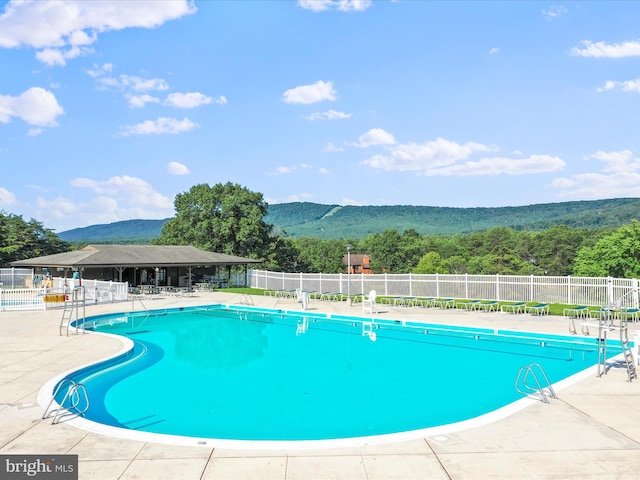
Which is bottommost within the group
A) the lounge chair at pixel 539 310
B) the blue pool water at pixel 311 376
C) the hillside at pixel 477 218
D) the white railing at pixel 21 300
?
the blue pool water at pixel 311 376

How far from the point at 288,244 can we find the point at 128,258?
25210mm

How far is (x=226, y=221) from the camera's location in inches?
1827

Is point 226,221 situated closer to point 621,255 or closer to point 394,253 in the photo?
point 621,255

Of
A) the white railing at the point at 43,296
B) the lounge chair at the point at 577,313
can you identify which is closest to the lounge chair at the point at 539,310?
the lounge chair at the point at 577,313

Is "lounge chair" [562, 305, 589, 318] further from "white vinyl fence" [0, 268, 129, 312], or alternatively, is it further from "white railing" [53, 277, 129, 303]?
"white railing" [53, 277, 129, 303]

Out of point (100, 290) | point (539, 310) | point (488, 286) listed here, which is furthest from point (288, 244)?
point (539, 310)

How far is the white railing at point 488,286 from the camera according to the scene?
66.5ft

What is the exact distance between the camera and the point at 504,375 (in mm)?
11406

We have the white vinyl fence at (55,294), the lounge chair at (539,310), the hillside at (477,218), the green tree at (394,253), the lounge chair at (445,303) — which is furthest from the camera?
the hillside at (477,218)

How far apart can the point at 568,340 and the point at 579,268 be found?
29.9m

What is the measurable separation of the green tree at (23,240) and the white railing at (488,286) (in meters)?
28.4

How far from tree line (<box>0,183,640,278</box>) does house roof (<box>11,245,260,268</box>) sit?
7.91 m

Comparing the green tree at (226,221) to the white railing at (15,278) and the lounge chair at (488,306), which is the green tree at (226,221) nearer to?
the white railing at (15,278)

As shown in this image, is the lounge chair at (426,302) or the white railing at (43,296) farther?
the lounge chair at (426,302)
